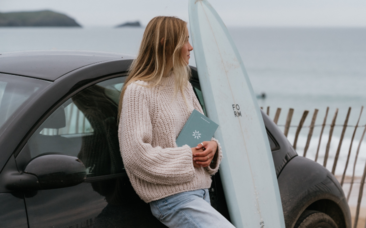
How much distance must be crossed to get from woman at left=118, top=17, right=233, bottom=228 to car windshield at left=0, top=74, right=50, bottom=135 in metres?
0.40

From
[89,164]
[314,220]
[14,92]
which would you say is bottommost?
[314,220]

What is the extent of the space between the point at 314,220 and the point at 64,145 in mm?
1756

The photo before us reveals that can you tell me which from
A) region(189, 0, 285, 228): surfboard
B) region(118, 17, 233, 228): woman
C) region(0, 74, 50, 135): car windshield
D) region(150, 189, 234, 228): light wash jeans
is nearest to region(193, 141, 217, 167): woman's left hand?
region(118, 17, 233, 228): woman

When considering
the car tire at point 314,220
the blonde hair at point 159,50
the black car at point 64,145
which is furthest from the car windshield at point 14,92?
the car tire at point 314,220

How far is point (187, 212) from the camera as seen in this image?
171cm

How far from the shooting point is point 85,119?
6.42 ft

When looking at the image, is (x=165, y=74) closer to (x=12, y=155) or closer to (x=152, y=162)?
(x=152, y=162)

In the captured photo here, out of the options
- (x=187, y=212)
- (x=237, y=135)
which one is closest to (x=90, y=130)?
(x=187, y=212)

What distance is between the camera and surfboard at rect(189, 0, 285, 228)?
2395mm

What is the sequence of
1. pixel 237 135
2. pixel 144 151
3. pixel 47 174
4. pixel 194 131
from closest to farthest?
1. pixel 47 174
2. pixel 144 151
3. pixel 194 131
4. pixel 237 135

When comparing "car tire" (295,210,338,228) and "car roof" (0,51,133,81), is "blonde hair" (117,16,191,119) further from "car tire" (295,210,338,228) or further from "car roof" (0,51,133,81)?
"car tire" (295,210,338,228)

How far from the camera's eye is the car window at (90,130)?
1721mm

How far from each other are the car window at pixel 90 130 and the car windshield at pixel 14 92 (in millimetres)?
141

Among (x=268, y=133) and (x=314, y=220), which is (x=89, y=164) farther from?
(x=314, y=220)
